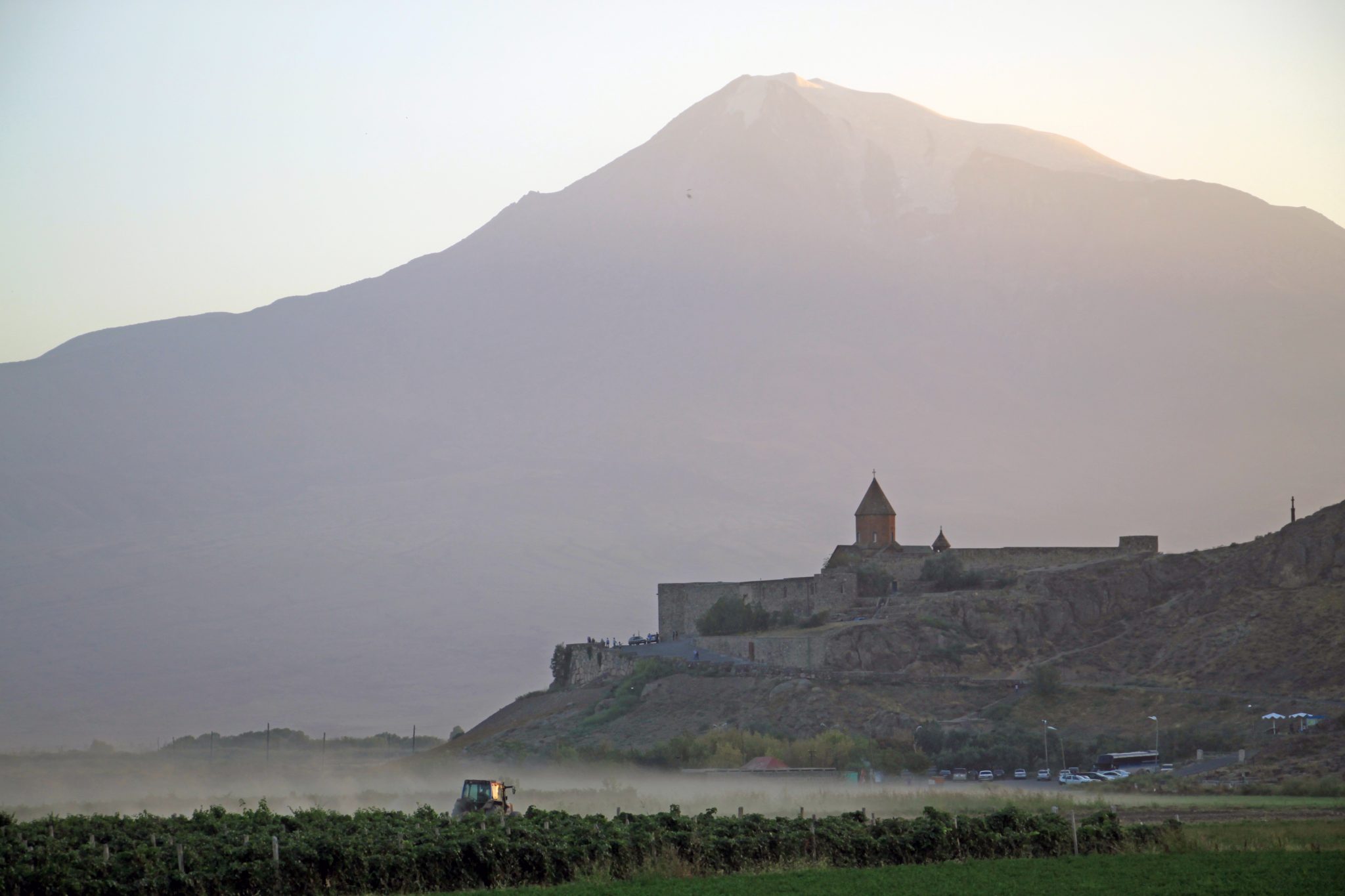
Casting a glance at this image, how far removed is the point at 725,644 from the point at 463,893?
51209 mm

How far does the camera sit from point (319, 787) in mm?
50719

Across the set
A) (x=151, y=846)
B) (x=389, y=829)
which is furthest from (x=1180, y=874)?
(x=151, y=846)

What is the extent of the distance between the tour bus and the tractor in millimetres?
25499

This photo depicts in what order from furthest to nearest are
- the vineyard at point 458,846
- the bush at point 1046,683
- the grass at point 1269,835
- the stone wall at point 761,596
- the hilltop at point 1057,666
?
the stone wall at point 761,596
the bush at point 1046,683
the hilltop at point 1057,666
the grass at point 1269,835
the vineyard at point 458,846

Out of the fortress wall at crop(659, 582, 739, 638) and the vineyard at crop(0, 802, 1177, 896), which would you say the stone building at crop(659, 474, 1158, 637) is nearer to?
the fortress wall at crop(659, 582, 739, 638)

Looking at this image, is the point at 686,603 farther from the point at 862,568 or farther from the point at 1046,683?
the point at 1046,683

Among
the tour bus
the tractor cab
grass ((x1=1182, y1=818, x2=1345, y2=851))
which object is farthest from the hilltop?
the tractor cab

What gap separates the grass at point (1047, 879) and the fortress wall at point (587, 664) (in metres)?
49.3

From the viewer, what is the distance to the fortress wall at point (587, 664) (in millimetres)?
75312

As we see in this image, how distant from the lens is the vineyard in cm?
2216

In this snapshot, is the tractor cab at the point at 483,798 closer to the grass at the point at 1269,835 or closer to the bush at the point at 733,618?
the grass at the point at 1269,835

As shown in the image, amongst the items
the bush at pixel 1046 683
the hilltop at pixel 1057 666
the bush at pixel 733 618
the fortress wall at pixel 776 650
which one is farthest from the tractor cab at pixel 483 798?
the bush at pixel 733 618

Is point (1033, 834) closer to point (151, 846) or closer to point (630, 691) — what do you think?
point (151, 846)

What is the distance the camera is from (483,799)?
31172 millimetres
